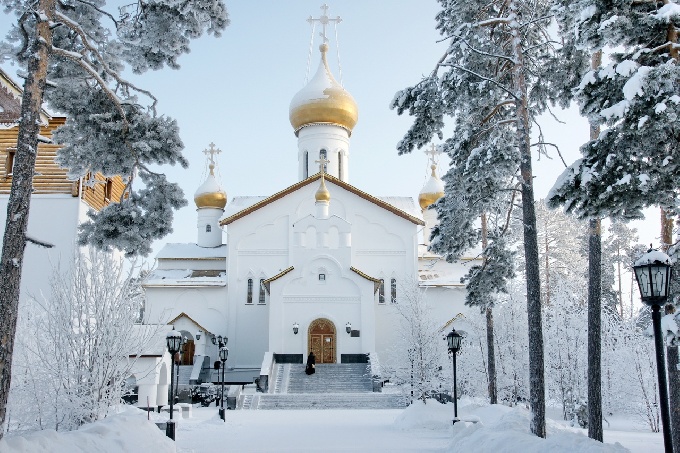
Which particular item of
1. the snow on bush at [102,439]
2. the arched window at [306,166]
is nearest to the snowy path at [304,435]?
the snow on bush at [102,439]

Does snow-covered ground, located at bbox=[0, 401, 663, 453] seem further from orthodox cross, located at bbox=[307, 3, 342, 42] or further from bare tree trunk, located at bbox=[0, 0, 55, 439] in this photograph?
orthodox cross, located at bbox=[307, 3, 342, 42]

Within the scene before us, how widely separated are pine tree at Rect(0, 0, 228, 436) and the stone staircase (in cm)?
1670

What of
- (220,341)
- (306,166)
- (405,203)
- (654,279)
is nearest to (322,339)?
(220,341)

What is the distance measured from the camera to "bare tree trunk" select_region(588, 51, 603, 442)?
37.4 feet

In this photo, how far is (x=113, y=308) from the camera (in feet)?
40.7

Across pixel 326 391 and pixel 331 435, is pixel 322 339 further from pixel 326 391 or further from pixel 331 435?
pixel 331 435

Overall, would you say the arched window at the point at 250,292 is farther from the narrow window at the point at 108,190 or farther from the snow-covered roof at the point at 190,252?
the narrow window at the point at 108,190

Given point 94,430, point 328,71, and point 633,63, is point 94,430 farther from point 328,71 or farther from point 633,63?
point 328,71

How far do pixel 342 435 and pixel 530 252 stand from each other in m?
6.31

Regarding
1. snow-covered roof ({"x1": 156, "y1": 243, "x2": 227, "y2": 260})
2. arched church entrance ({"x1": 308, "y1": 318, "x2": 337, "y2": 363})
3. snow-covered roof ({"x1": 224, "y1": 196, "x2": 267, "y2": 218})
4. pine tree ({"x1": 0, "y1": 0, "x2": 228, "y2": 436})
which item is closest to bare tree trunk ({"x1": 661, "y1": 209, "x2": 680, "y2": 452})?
pine tree ({"x1": 0, "y1": 0, "x2": 228, "y2": 436})

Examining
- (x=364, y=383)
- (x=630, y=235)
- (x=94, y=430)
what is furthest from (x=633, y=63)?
(x=630, y=235)

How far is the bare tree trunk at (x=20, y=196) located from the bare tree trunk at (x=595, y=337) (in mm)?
8305

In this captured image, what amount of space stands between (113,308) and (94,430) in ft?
11.7

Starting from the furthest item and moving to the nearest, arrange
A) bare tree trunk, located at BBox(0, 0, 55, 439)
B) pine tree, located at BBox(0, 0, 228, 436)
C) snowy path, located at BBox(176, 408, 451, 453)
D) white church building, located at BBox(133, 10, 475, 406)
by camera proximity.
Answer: white church building, located at BBox(133, 10, 475, 406), snowy path, located at BBox(176, 408, 451, 453), pine tree, located at BBox(0, 0, 228, 436), bare tree trunk, located at BBox(0, 0, 55, 439)
